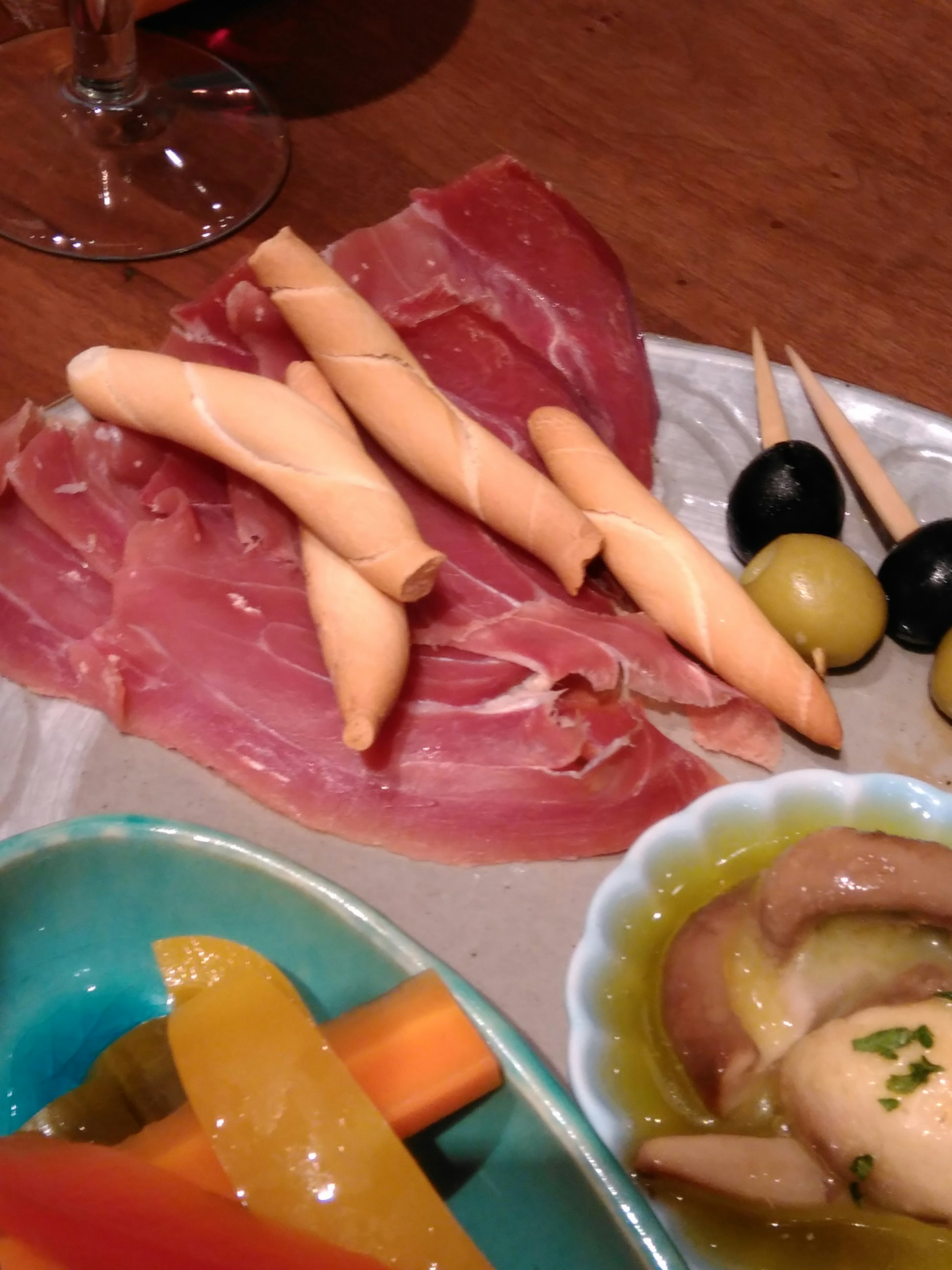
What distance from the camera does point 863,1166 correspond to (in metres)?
0.84

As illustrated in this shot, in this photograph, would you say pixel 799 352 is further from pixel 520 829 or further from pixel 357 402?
pixel 520 829

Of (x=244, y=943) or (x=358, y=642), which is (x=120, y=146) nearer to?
(x=358, y=642)

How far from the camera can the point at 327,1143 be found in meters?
0.75

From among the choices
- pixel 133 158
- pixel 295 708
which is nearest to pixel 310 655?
pixel 295 708

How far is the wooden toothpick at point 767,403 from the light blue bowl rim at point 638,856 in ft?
1.47

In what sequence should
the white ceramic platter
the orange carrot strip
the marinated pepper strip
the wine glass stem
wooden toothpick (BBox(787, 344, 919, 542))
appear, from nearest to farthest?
the marinated pepper strip, the orange carrot strip, the white ceramic platter, wooden toothpick (BBox(787, 344, 919, 542)), the wine glass stem

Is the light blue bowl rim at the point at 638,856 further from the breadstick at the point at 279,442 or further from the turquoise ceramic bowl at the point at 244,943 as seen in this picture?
the breadstick at the point at 279,442

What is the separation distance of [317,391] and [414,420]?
128 mm

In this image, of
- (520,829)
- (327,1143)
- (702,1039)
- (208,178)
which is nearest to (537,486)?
(520,829)

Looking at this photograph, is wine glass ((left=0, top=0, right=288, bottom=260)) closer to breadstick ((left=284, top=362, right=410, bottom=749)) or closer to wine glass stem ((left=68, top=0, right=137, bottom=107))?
wine glass stem ((left=68, top=0, right=137, bottom=107))

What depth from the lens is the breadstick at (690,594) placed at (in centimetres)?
119

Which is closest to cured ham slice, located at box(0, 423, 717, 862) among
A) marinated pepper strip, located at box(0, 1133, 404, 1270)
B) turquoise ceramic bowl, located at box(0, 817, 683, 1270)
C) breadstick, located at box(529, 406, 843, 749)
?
breadstick, located at box(529, 406, 843, 749)

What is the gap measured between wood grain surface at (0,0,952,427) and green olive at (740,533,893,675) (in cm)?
47

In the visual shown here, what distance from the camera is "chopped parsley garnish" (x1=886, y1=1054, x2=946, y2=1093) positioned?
2.73 feet
